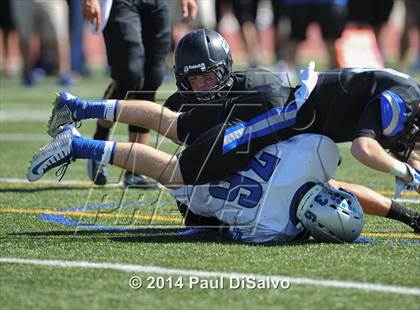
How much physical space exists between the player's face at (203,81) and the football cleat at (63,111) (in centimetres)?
59

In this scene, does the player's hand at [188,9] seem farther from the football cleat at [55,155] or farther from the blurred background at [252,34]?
the blurred background at [252,34]

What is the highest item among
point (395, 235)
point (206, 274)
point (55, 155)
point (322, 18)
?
point (55, 155)

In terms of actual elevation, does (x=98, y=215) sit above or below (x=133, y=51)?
below

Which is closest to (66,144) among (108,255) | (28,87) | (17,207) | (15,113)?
(108,255)

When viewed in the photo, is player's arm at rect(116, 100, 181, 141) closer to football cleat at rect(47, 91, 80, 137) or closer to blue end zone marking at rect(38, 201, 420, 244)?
football cleat at rect(47, 91, 80, 137)

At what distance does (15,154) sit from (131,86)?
182cm

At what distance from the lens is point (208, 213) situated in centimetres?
450

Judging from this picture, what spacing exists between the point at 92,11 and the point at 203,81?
1.41 m

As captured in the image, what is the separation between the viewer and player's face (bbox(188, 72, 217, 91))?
15.6 ft

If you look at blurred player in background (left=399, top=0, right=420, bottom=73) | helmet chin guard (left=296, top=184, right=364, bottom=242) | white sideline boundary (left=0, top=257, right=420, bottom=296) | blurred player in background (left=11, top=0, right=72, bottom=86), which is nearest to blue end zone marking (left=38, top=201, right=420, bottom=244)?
helmet chin guard (left=296, top=184, right=364, bottom=242)

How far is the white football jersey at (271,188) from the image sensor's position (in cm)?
430

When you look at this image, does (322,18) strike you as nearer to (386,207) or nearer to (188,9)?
(188,9)

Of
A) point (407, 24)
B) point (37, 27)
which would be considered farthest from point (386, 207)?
point (37, 27)

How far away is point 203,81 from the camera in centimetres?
479
